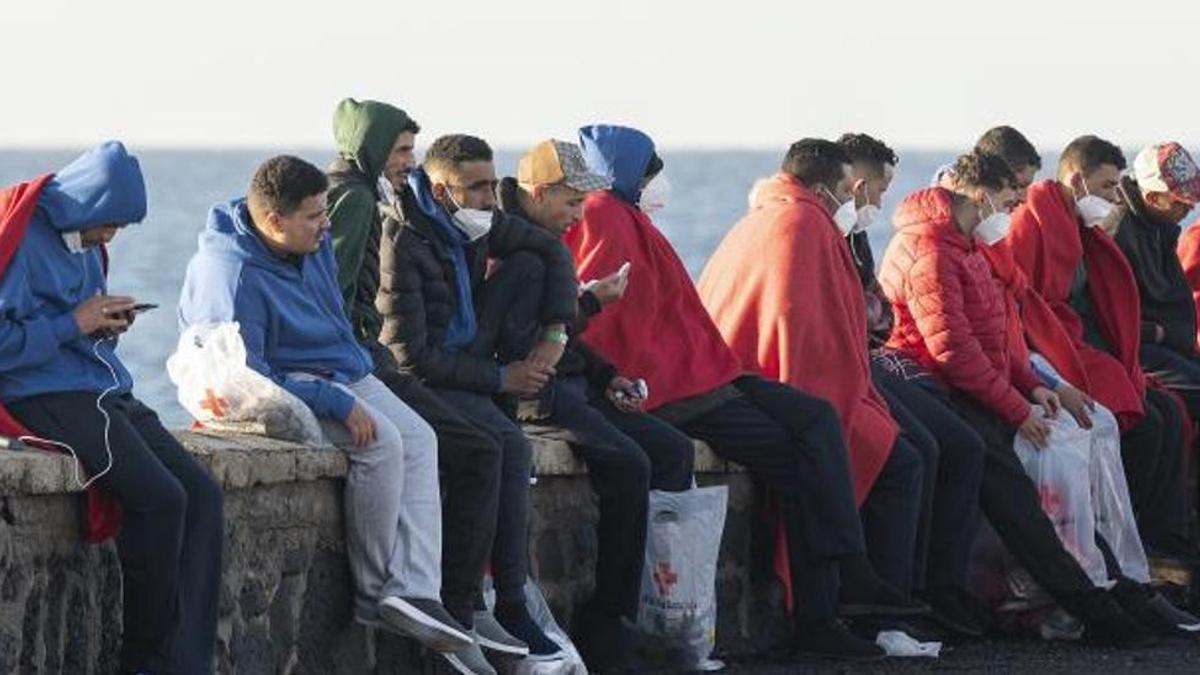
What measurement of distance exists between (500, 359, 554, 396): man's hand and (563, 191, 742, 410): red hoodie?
0.88 meters

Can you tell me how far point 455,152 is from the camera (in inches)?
412

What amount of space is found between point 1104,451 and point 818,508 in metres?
1.78

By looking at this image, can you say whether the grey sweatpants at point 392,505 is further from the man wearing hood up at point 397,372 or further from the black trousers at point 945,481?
the black trousers at point 945,481

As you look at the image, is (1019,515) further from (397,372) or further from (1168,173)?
(397,372)

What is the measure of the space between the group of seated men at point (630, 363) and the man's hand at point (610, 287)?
16 mm

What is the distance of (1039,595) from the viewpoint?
12.7 m

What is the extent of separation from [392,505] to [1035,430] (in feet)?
11.6

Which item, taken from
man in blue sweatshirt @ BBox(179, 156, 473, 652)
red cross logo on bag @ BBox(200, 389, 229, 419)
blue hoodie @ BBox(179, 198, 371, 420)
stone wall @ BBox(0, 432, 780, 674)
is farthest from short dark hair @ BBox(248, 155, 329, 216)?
stone wall @ BBox(0, 432, 780, 674)

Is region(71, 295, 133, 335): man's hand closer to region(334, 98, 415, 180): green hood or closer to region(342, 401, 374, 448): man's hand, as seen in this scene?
region(342, 401, 374, 448): man's hand

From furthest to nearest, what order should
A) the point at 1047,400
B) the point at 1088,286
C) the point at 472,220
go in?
the point at 1088,286, the point at 1047,400, the point at 472,220

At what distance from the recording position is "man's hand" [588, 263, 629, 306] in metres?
11.0

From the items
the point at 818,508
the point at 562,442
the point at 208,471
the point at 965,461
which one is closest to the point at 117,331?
the point at 208,471

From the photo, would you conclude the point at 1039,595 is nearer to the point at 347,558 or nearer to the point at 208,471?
the point at 347,558

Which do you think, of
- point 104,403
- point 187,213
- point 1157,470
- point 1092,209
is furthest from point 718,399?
point 187,213
